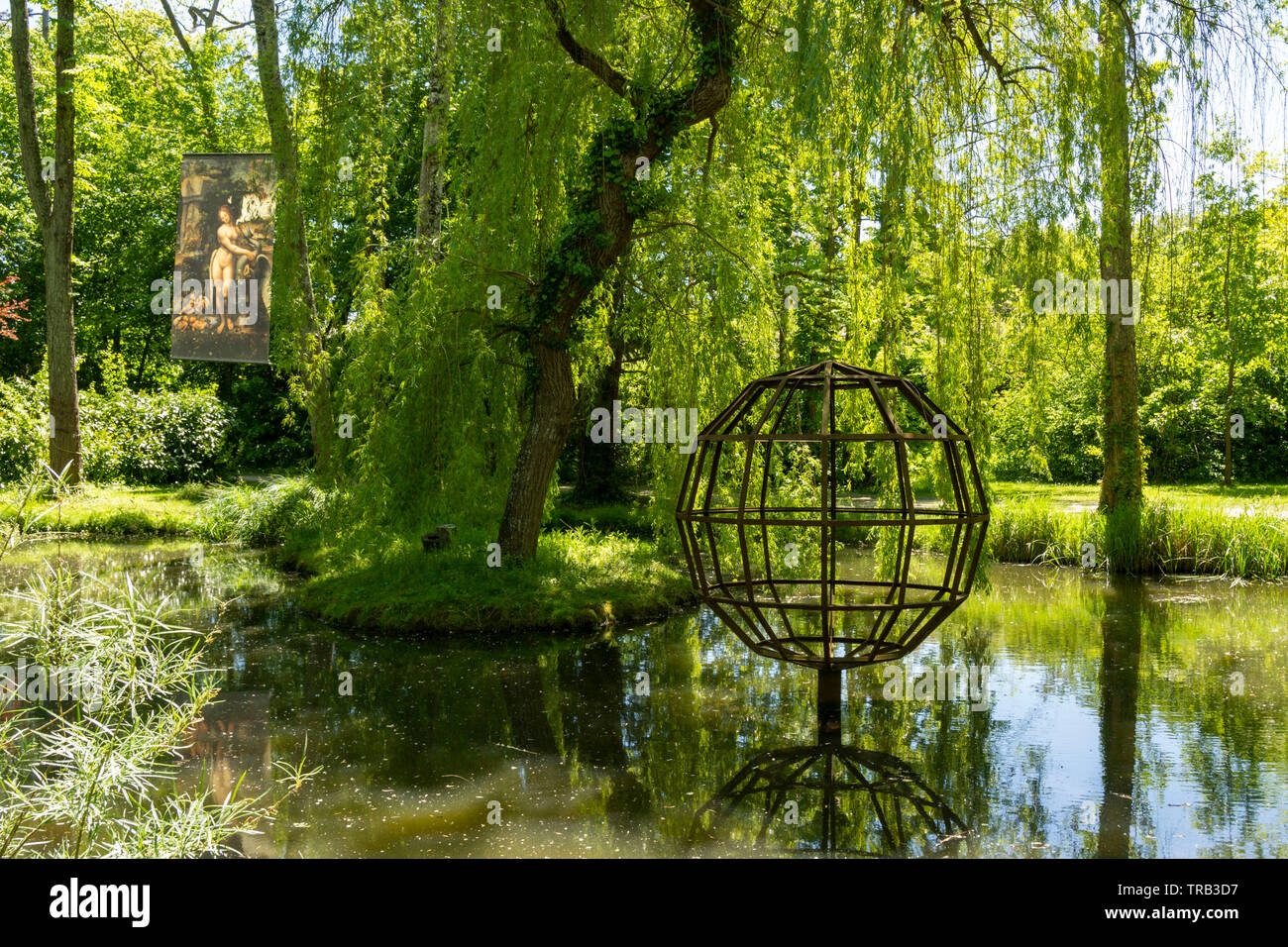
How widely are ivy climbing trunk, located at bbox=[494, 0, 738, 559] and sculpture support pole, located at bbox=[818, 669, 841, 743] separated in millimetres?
4245

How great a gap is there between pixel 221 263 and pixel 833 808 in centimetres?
1655

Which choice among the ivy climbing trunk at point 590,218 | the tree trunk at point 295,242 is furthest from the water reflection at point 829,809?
the tree trunk at point 295,242

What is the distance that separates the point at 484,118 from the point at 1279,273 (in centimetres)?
1139

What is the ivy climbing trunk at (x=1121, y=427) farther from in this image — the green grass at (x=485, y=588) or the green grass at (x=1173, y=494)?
the green grass at (x=485, y=588)

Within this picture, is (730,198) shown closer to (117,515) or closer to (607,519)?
(607,519)

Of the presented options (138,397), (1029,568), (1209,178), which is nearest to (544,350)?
(1209,178)

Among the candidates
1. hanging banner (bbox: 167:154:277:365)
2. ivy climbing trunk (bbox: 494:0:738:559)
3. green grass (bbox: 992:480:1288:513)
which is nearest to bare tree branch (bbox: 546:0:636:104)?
ivy climbing trunk (bbox: 494:0:738:559)

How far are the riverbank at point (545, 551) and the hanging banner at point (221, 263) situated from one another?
14.1ft

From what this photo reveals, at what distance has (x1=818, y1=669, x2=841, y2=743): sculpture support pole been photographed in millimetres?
5438

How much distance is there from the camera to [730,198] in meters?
9.46

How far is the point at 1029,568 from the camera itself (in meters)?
11.6

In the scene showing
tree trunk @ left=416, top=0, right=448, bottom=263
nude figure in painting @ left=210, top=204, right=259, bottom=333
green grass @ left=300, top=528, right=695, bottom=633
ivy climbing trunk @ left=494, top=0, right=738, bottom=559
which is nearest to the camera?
ivy climbing trunk @ left=494, top=0, right=738, bottom=559

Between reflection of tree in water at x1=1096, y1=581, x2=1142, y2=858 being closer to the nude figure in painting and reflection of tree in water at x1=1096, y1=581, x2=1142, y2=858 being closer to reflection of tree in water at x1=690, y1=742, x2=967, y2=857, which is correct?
reflection of tree in water at x1=690, y1=742, x2=967, y2=857

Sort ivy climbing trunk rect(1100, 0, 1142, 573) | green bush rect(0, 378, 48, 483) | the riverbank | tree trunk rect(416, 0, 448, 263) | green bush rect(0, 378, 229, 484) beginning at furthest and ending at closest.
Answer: green bush rect(0, 378, 229, 484) < green bush rect(0, 378, 48, 483) < tree trunk rect(416, 0, 448, 263) < ivy climbing trunk rect(1100, 0, 1142, 573) < the riverbank
